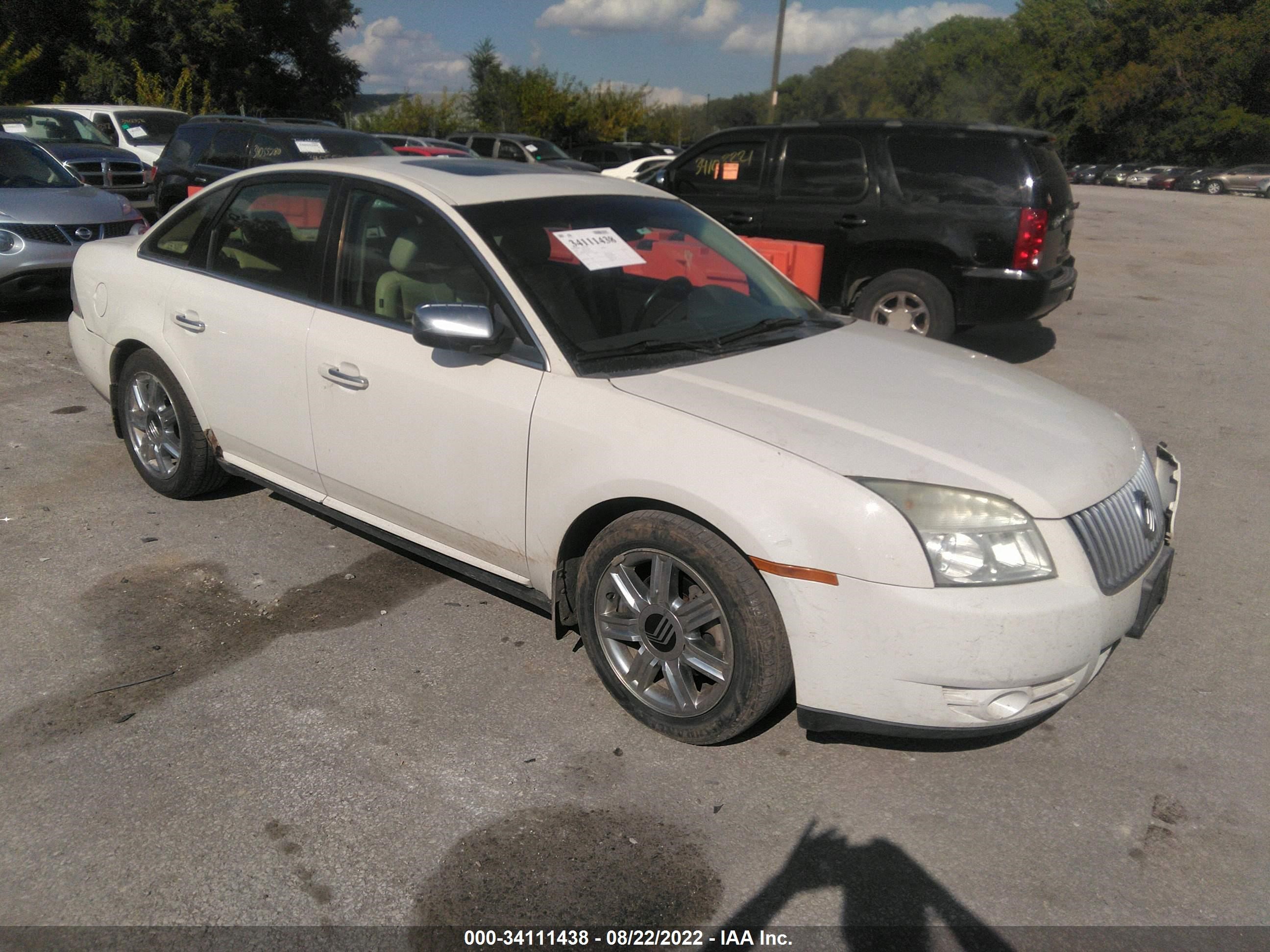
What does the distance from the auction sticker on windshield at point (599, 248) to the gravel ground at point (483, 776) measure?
1.29m

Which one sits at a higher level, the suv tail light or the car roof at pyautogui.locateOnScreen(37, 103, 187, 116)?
the car roof at pyautogui.locateOnScreen(37, 103, 187, 116)

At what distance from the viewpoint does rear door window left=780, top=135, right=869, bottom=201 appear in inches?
322

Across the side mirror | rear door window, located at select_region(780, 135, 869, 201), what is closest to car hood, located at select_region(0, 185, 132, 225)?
rear door window, located at select_region(780, 135, 869, 201)

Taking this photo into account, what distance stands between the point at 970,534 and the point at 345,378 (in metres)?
2.31

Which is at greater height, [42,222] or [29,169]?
[29,169]

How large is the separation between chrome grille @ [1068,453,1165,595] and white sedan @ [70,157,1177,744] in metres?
0.01

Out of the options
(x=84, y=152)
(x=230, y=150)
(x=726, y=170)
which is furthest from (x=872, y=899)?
(x=84, y=152)

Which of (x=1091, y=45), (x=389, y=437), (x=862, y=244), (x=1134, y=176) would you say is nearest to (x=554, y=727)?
(x=389, y=437)

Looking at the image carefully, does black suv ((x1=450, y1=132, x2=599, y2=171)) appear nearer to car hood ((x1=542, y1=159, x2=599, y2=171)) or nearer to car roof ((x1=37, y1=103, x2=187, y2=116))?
car hood ((x1=542, y1=159, x2=599, y2=171))

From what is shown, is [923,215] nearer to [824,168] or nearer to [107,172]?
[824,168]

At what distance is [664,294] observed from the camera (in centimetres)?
374

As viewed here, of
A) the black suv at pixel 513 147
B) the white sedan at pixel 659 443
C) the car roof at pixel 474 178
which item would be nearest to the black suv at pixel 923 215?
the white sedan at pixel 659 443

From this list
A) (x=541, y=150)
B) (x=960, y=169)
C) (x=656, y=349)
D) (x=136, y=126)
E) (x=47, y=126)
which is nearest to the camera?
(x=656, y=349)

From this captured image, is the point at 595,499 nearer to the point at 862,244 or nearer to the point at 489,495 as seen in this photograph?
the point at 489,495
